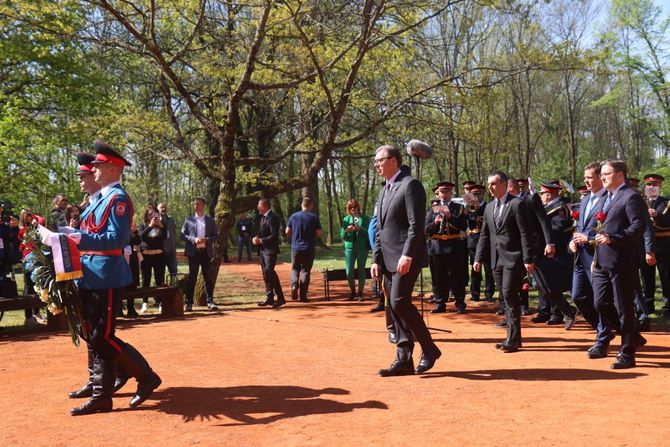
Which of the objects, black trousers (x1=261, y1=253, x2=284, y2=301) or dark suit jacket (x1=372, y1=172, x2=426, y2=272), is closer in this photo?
dark suit jacket (x1=372, y1=172, x2=426, y2=272)

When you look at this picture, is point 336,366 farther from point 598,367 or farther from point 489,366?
point 598,367

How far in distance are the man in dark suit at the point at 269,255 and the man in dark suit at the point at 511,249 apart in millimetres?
5716

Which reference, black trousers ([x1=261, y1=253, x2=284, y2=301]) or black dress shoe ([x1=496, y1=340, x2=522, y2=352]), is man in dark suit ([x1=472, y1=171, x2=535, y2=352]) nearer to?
black dress shoe ([x1=496, y1=340, x2=522, y2=352])

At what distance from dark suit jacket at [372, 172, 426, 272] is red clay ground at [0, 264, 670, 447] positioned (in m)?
1.20

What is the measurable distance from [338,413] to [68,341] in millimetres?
5390

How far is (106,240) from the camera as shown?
523 cm

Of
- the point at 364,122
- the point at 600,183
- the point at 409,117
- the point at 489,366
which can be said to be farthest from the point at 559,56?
the point at 489,366

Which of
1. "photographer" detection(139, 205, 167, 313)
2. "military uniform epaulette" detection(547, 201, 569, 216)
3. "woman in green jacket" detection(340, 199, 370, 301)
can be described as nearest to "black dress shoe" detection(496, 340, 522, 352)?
"military uniform epaulette" detection(547, 201, 569, 216)

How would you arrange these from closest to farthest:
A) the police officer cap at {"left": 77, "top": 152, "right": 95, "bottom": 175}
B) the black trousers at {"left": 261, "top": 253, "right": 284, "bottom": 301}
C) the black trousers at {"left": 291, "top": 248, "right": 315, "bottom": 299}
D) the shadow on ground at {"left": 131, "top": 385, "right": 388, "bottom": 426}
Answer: the shadow on ground at {"left": 131, "top": 385, "right": 388, "bottom": 426} < the police officer cap at {"left": 77, "top": 152, "right": 95, "bottom": 175} < the black trousers at {"left": 261, "top": 253, "right": 284, "bottom": 301} < the black trousers at {"left": 291, "top": 248, "right": 315, "bottom": 299}

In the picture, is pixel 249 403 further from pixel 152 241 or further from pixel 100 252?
pixel 152 241

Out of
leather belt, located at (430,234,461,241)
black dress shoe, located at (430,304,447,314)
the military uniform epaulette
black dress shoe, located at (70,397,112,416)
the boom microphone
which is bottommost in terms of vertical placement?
black dress shoe, located at (70,397,112,416)

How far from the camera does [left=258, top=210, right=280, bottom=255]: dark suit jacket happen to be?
12.7 metres

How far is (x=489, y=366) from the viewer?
6.80m

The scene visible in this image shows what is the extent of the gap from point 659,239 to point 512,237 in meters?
4.60
